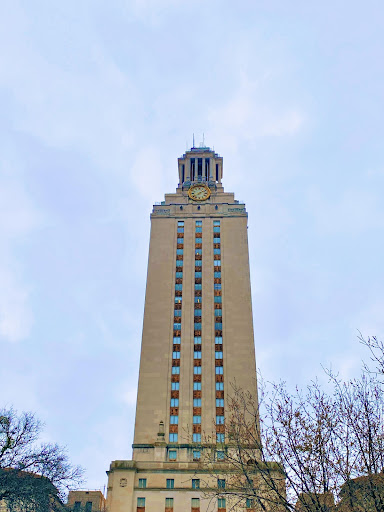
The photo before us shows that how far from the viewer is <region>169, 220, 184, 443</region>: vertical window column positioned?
2987 inches

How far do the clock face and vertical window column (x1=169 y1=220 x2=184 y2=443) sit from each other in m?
7.91

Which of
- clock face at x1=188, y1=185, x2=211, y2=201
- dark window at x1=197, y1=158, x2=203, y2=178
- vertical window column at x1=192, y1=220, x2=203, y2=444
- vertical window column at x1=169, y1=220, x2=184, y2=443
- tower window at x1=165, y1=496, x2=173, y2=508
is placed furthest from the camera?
dark window at x1=197, y1=158, x2=203, y2=178

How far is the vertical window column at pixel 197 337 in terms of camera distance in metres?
76.0

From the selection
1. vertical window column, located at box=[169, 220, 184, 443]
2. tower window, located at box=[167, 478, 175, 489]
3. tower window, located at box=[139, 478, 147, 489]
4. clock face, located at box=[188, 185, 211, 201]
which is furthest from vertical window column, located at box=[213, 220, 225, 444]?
tower window, located at box=[139, 478, 147, 489]

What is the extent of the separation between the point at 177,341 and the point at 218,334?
6.98m

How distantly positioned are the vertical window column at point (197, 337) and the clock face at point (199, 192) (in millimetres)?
7549

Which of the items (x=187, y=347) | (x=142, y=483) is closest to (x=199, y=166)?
(x=187, y=347)

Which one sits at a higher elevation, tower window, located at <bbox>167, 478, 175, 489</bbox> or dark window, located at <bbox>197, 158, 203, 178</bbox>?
dark window, located at <bbox>197, 158, 203, 178</bbox>

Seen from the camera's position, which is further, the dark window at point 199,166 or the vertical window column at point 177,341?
the dark window at point 199,166

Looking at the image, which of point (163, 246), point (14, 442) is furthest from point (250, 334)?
point (14, 442)

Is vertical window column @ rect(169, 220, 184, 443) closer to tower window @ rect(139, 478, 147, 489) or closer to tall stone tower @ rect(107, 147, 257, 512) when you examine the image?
tall stone tower @ rect(107, 147, 257, 512)

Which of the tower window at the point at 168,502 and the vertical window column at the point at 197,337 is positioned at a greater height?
the vertical window column at the point at 197,337

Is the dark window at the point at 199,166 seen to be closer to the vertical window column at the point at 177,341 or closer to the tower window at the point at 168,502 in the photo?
the vertical window column at the point at 177,341

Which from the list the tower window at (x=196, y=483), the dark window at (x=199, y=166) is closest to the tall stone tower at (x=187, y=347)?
the tower window at (x=196, y=483)
